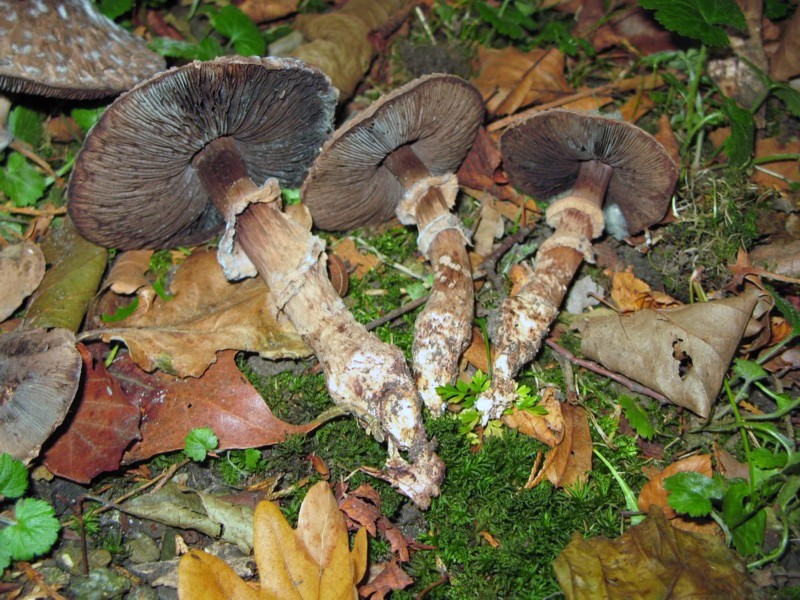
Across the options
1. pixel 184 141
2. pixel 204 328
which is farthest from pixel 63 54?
pixel 204 328

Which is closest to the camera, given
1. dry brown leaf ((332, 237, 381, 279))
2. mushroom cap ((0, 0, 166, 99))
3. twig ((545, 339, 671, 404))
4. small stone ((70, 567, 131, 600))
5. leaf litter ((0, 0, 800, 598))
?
leaf litter ((0, 0, 800, 598))

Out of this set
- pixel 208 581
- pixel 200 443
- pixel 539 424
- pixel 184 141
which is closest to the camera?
pixel 208 581

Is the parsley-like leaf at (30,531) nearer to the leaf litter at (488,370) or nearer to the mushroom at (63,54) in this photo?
the leaf litter at (488,370)

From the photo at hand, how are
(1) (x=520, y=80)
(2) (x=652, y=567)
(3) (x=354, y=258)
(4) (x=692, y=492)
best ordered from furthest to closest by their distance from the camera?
(1) (x=520, y=80), (3) (x=354, y=258), (4) (x=692, y=492), (2) (x=652, y=567)

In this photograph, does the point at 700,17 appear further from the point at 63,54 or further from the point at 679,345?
the point at 63,54

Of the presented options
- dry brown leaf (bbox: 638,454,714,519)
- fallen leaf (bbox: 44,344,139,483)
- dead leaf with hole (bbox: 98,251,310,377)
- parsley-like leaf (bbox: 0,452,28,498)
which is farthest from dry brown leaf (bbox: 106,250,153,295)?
dry brown leaf (bbox: 638,454,714,519)

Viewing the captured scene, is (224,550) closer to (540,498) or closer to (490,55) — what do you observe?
(540,498)

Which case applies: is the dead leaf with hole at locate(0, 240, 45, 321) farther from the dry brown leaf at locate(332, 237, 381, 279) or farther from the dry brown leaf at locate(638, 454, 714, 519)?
the dry brown leaf at locate(638, 454, 714, 519)
